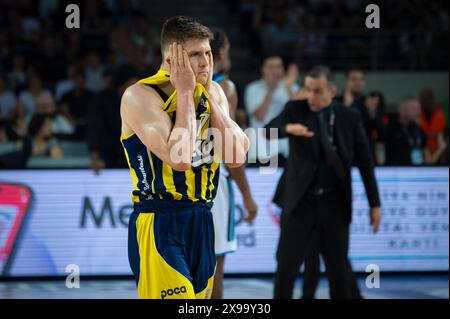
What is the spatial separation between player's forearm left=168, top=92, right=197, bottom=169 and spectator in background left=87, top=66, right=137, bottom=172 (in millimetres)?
5530

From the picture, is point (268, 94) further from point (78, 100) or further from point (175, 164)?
point (175, 164)

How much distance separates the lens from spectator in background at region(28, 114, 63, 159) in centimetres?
996

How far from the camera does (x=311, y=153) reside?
7.05 meters

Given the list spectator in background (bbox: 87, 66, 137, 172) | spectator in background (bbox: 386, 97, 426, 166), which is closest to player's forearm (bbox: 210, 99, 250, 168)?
spectator in background (bbox: 87, 66, 137, 172)

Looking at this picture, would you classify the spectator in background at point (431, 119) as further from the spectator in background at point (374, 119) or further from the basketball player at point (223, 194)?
the basketball player at point (223, 194)

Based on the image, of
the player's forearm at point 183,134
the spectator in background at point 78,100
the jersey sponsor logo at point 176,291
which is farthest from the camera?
the spectator in background at point 78,100

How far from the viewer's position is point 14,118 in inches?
462

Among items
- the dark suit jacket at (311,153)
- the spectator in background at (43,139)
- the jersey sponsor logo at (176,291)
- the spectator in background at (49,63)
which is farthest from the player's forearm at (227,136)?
the spectator in background at (49,63)

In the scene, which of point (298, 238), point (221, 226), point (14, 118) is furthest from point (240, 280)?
point (14, 118)

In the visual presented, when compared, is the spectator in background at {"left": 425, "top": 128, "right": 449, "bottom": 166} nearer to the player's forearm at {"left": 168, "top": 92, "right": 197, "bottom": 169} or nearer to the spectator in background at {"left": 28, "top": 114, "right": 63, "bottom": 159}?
the spectator in background at {"left": 28, "top": 114, "right": 63, "bottom": 159}

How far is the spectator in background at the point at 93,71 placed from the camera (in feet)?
43.9

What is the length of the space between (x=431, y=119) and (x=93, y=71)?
5325mm

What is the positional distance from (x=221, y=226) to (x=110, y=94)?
4.68 m

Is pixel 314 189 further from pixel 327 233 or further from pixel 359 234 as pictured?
pixel 359 234
